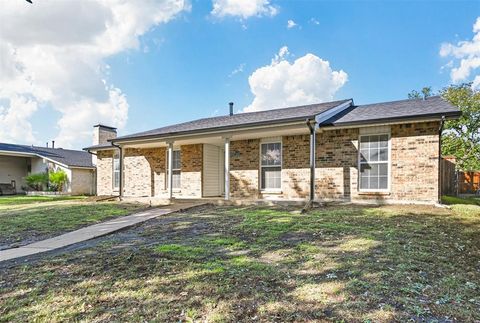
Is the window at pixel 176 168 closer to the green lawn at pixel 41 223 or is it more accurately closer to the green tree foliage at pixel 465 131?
the green lawn at pixel 41 223

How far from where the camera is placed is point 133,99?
53.7 feet

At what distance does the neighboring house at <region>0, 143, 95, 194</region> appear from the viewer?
21.5m

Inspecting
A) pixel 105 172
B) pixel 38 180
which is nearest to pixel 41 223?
pixel 105 172

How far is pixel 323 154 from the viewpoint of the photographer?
422 inches

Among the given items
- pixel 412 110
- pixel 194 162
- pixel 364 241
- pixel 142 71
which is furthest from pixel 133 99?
pixel 364 241

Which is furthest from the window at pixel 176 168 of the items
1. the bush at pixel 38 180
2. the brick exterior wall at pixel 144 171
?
the bush at pixel 38 180

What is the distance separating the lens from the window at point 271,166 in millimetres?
11805

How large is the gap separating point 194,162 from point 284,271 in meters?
10.7

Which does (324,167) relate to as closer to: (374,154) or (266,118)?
(374,154)

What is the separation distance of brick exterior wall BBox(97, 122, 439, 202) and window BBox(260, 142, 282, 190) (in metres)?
0.21

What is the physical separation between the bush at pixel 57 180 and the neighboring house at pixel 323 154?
31.3 ft

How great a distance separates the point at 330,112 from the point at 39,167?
75.7 ft

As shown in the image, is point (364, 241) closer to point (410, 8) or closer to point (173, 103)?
point (410, 8)

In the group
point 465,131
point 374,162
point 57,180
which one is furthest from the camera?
point 465,131
